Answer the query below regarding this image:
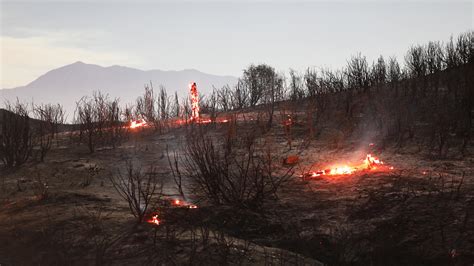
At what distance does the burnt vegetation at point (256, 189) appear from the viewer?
15.1 ft

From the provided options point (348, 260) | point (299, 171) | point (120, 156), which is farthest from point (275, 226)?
point (120, 156)

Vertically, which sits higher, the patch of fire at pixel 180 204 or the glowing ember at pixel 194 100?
the glowing ember at pixel 194 100

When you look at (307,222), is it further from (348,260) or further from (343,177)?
(343,177)

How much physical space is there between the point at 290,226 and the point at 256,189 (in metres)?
1.28

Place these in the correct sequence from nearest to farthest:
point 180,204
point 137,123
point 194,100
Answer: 1. point 180,204
2. point 194,100
3. point 137,123

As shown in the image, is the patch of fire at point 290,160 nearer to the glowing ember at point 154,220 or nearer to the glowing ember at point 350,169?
the glowing ember at point 350,169

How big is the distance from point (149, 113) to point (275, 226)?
11201 mm

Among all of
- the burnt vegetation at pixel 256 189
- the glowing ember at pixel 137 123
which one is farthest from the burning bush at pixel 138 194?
the glowing ember at pixel 137 123

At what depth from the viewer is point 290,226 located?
5.46m

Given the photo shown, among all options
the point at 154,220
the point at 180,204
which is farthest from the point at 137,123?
the point at 154,220

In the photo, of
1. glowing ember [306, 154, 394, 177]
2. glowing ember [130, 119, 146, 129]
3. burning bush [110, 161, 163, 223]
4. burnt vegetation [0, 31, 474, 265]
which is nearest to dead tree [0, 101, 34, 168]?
burnt vegetation [0, 31, 474, 265]

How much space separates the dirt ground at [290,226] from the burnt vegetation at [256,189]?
20 mm

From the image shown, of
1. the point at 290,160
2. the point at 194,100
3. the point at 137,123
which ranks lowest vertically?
the point at 290,160

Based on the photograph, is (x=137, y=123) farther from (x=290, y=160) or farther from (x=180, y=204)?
(x=180, y=204)
